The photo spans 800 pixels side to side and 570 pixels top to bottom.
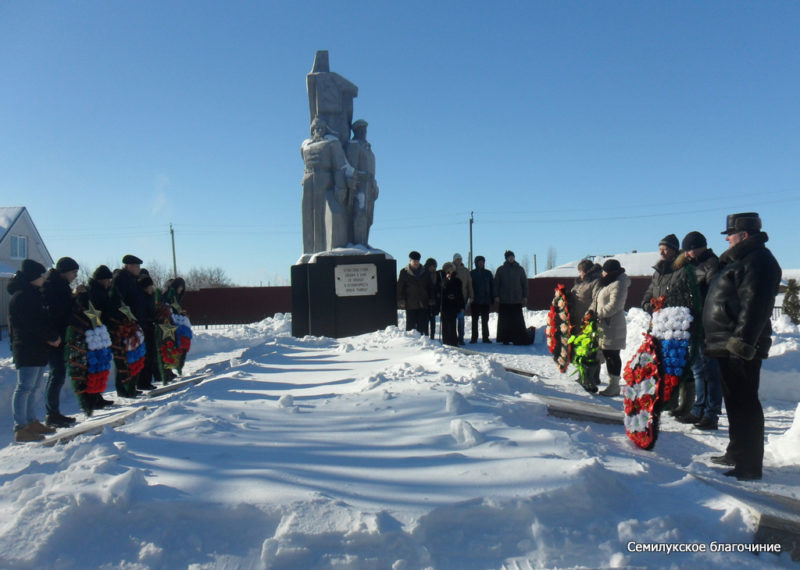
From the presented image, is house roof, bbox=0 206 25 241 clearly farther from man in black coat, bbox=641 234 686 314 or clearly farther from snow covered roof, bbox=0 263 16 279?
man in black coat, bbox=641 234 686 314

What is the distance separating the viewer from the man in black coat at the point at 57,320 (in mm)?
5230

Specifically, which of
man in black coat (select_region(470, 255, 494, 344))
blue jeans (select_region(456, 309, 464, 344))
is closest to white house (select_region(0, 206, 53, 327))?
blue jeans (select_region(456, 309, 464, 344))

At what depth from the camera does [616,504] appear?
2.51m

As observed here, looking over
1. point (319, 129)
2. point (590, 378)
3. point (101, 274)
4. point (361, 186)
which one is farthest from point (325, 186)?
point (590, 378)

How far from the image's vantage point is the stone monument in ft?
32.1

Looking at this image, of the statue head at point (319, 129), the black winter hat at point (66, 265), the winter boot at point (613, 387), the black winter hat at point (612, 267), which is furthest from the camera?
the statue head at point (319, 129)

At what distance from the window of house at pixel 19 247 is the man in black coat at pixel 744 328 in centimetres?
3043

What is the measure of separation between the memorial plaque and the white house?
810 inches

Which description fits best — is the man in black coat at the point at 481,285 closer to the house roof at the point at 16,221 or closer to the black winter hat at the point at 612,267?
the black winter hat at the point at 612,267

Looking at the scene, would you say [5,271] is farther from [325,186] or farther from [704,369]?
[704,369]

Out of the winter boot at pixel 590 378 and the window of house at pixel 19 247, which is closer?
the winter boot at pixel 590 378

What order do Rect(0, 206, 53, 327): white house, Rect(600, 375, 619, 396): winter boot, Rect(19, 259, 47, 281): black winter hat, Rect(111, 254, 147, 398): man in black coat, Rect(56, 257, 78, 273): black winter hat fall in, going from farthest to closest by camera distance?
Rect(0, 206, 53, 327): white house → Rect(111, 254, 147, 398): man in black coat → Rect(600, 375, 619, 396): winter boot → Rect(56, 257, 78, 273): black winter hat → Rect(19, 259, 47, 281): black winter hat

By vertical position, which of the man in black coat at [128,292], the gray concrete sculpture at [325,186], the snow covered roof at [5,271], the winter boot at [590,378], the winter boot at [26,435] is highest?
the gray concrete sculpture at [325,186]

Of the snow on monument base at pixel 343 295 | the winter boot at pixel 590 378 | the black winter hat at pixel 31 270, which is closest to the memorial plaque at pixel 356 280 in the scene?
the snow on monument base at pixel 343 295
